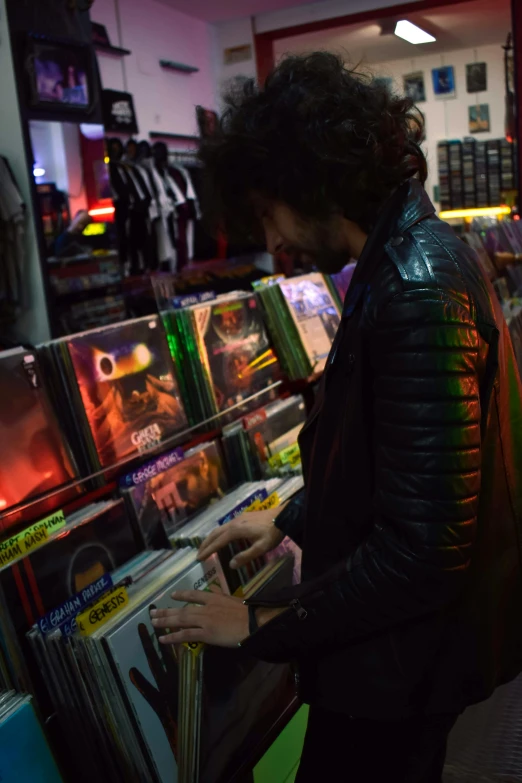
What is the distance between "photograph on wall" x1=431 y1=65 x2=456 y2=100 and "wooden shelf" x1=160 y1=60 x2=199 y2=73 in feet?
14.2

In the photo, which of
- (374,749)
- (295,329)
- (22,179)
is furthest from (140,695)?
(22,179)

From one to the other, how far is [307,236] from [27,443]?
2.29 feet

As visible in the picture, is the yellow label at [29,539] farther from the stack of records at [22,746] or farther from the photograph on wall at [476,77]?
the photograph on wall at [476,77]

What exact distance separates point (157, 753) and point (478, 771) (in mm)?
990

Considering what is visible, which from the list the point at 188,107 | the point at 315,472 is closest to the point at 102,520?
the point at 315,472

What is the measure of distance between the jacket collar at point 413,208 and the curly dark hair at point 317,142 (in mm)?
37

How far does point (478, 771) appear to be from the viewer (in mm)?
1841

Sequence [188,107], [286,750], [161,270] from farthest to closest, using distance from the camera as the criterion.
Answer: [188,107], [161,270], [286,750]

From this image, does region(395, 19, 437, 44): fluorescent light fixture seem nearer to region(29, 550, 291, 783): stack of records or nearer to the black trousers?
region(29, 550, 291, 783): stack of records

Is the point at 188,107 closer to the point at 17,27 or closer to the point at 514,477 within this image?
the point at 17,27

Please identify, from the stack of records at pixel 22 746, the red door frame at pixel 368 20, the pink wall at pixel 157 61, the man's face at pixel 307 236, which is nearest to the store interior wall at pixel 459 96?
the red door frame at pixel 368 20

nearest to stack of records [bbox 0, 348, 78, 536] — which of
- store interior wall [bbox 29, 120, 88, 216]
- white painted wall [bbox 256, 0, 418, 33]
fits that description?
store interior wall [bbox 29, 120, 88, 216]

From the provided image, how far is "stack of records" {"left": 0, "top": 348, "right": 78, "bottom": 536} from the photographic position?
4.44ft

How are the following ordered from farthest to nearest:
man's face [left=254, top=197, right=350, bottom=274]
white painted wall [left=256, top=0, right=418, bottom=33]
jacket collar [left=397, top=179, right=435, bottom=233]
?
white painted wall [left=256, top=0, right=418, bottom=33], man's face [left=254, top=197, right=350, bottom=274], jacket collar [left=397, top=179, right=435, bottom=233]
